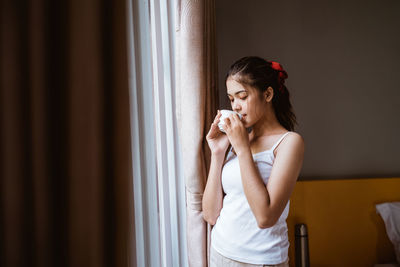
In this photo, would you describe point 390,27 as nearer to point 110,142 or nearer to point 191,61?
point 191,61

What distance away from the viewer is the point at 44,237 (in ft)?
1.68

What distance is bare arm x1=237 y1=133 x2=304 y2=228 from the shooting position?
79 centimetres

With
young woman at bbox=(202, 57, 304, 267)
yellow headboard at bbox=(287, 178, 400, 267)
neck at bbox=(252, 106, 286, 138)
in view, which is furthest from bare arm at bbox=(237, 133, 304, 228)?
yellow headboard at bbox=(287, 178, 400, 267)

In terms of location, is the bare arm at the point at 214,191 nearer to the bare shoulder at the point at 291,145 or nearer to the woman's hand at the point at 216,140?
the woman's hand at the point at 216,140

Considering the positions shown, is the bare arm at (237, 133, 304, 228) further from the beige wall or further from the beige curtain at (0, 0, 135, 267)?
the beige wall

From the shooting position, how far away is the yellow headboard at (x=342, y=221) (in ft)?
5.36

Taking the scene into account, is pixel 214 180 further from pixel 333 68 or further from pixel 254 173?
pixel 333 68

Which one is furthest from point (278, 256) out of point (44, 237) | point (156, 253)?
point (44, 237)

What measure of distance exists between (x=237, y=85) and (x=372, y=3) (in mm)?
1572

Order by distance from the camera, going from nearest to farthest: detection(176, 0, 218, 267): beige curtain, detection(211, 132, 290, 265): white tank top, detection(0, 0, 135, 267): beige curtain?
detection(0, 0, 135, 267): beige curtain < detection(211, 132, 290, 265): white tank top < detection(176, 0, 218, 267): beige curtain

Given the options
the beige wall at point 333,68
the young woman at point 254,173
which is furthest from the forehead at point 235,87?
the beige wall at point 333,68

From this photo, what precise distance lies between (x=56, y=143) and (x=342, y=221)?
70.8 inches

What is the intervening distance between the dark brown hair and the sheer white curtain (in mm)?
349

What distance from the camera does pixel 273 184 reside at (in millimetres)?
806
